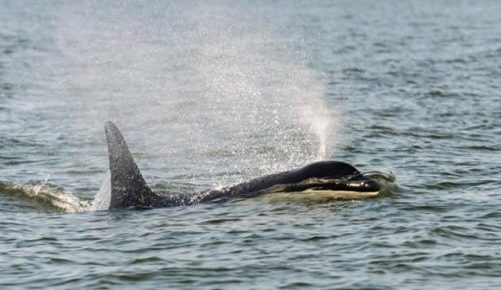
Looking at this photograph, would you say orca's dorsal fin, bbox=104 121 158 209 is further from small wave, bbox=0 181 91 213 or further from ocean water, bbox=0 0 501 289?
small wave, bbox=0 181 91 213

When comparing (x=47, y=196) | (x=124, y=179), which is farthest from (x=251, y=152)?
(x=124, y=179)

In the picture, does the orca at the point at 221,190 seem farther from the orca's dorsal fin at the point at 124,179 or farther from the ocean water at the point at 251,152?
the ocean water at the point at 251,152

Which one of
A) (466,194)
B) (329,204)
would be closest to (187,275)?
(329,204)

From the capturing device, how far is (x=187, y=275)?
12695 millimetres

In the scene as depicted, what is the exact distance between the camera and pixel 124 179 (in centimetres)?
1666

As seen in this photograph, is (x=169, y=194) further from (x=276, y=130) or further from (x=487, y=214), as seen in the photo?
(x=276, y=130)

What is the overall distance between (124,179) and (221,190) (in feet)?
4.64

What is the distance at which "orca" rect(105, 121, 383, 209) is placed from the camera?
53.4 ft

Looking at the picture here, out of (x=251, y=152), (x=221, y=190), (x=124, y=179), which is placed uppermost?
(x=124, y=179)

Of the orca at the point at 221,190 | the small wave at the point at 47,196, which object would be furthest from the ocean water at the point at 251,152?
the orca at the point at 221,190

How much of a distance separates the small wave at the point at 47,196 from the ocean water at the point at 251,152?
1.9 inches

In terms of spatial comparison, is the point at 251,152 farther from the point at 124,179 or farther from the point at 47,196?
the point at 124,179

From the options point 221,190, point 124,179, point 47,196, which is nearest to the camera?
point 124,179

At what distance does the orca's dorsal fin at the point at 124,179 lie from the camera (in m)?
16.6
